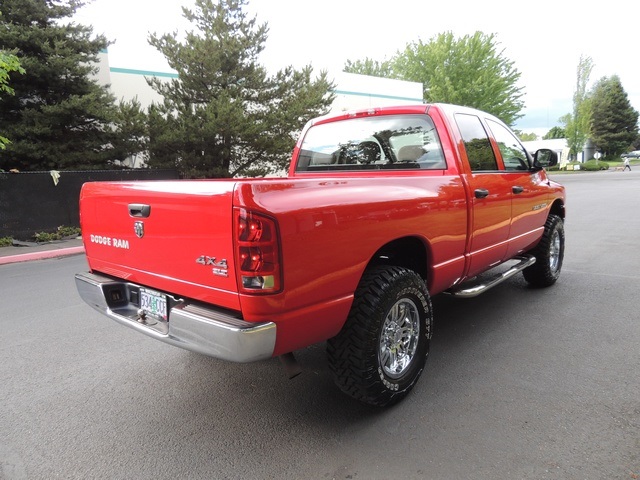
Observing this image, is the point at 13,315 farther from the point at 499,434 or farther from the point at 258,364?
the point at 499,434

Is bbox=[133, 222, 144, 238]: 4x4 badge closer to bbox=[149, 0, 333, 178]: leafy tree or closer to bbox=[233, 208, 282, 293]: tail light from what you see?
bbox=[233, 208, 282, 293]: tail light

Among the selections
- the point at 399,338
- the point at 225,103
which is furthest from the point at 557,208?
the point at 225,103

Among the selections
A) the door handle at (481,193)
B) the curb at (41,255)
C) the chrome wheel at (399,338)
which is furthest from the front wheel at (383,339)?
the curb at (41,255)

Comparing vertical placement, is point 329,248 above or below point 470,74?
below

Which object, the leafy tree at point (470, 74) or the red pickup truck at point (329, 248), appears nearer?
the red pickup truck at point (329, 248)

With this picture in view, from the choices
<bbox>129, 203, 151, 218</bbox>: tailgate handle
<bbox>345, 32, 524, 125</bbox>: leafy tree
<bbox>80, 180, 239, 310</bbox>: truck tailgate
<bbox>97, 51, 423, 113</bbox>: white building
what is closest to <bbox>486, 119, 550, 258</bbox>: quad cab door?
<bbox>80, 180, 239, 310</bbox>: truck tailgate

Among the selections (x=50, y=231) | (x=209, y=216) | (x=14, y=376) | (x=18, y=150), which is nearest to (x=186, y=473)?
(x=209, y=216)

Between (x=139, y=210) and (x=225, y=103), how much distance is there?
12021mm

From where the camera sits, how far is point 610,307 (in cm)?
450

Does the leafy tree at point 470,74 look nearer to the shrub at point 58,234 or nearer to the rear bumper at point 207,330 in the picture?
the shrub at point 58,234

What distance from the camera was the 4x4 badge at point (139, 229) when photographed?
258 cm

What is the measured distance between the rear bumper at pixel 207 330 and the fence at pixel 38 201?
9.80 meters

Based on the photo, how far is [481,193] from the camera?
11.5 ft

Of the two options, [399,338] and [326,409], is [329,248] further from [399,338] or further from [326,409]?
[326,409]
